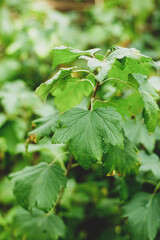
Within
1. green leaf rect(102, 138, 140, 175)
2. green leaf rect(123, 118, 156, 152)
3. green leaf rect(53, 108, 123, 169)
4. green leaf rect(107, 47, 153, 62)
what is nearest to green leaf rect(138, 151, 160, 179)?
green leaf rect(123, 118, 156, 152)

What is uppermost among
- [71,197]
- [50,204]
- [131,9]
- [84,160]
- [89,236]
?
[131,9]

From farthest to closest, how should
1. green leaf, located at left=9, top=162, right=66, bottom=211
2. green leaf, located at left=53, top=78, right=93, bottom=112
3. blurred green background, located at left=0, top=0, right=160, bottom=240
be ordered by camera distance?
1. blurred green background, located at left=0, top=0, right=160, bottom=240
2. green leaf, located at left=53, top=78, right=93, bottom=112
3. green leaf, located at left=9, top=162, right=66, bottom=211

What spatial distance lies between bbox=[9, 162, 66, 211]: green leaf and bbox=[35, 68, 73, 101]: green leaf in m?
0.38

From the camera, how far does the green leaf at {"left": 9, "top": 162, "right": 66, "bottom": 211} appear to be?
905 mm

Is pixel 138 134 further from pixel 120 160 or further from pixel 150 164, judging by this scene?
pixel 120 160

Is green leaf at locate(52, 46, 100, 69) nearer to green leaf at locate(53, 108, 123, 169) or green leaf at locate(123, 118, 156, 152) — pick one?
green leaf at locate(53, 108, 123, 169)

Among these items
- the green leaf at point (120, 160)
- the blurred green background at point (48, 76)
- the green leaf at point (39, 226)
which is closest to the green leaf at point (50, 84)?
the green leaf at point (120, 160)

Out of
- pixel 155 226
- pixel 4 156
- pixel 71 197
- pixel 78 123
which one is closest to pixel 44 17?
pixel 4 156

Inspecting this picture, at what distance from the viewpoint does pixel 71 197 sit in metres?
1.68

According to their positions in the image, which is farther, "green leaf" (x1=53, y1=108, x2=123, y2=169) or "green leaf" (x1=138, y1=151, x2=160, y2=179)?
"green leaf" (x1=138, y1=151, x2=160, y2=179)

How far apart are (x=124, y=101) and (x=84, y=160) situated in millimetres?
377

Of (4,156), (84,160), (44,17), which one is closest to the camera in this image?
(84,160)

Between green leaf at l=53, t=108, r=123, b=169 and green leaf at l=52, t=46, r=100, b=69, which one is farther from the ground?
green leaf at l=52, t=46, r=100, b=69

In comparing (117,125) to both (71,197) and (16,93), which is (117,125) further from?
(16,93)
